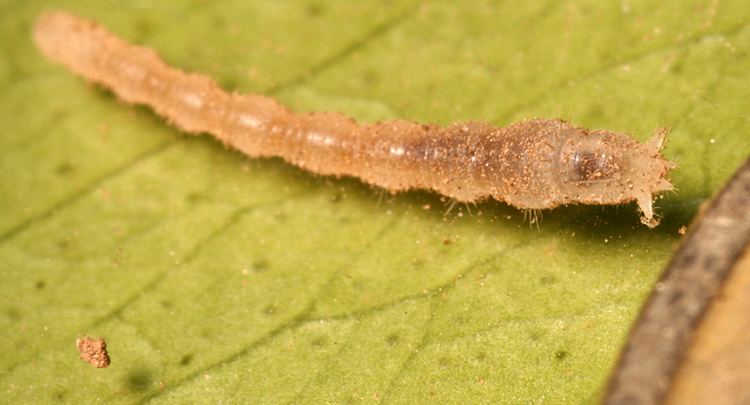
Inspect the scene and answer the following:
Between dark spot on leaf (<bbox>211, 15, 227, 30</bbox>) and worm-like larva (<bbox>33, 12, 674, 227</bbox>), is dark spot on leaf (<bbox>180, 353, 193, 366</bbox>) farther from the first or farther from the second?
dark spot on leaf (<bbox>211, 15, 227, 30</bbox>)

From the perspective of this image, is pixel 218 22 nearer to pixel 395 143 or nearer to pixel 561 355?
pixel 395 143

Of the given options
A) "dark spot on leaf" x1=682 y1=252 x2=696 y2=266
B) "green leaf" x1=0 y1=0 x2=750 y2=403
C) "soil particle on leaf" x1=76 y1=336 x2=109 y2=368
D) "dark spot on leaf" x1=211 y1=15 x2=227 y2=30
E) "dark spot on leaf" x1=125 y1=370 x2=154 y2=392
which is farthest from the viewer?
"dark spot on leaf" x1=211 y1=15 x2=227 y2=30

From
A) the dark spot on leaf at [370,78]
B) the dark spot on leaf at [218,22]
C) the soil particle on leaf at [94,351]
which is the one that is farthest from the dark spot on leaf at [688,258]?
the dark spot on leaf at [218,22]

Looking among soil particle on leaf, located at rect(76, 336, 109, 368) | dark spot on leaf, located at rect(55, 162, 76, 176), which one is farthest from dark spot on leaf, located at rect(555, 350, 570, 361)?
dark spot on leaf, located at rect(55, 162, 76, 176)

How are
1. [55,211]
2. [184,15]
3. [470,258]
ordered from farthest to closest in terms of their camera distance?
1. [184,15]
2. [55,211]
3. [470,258]

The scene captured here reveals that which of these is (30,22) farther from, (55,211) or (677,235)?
(677,235)

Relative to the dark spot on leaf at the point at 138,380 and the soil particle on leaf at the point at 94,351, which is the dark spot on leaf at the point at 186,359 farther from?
the soil particle on leaf at the point at 94,351

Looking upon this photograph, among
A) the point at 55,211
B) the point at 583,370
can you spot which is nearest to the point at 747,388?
the point at 583,370
